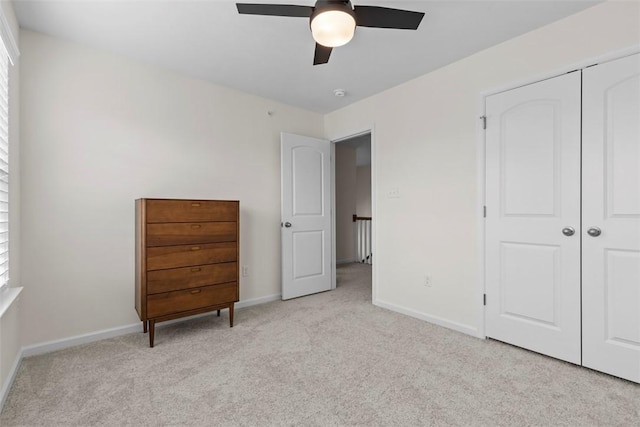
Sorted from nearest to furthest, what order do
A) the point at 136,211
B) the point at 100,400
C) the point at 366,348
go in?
1. the point at 100,400
2. the point at 366,348
3. the point at 136,211

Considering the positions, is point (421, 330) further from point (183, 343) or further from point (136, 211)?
point (136, 211)

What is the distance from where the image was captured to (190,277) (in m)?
2.61

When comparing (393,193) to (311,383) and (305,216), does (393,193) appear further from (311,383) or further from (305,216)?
(311,383)

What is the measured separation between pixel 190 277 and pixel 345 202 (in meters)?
4.35

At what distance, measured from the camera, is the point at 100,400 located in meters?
1.76

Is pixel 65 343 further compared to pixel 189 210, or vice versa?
pixel 189 210

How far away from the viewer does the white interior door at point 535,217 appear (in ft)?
7.04

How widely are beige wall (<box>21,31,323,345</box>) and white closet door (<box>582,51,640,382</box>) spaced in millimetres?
3064

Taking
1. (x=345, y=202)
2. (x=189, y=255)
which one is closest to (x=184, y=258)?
(x=189, y=255)

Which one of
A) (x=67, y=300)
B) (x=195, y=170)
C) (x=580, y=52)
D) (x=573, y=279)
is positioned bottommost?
(x=67, y=300)

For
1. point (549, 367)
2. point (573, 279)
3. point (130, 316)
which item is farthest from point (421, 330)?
point (130, 316)

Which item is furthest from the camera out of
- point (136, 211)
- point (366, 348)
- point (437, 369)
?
point (136, 211)

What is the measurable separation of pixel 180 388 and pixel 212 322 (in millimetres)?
1145

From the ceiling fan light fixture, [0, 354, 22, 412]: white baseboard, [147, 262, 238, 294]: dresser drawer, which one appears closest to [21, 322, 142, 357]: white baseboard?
[0, 354, 22, 412]: white baseboard
